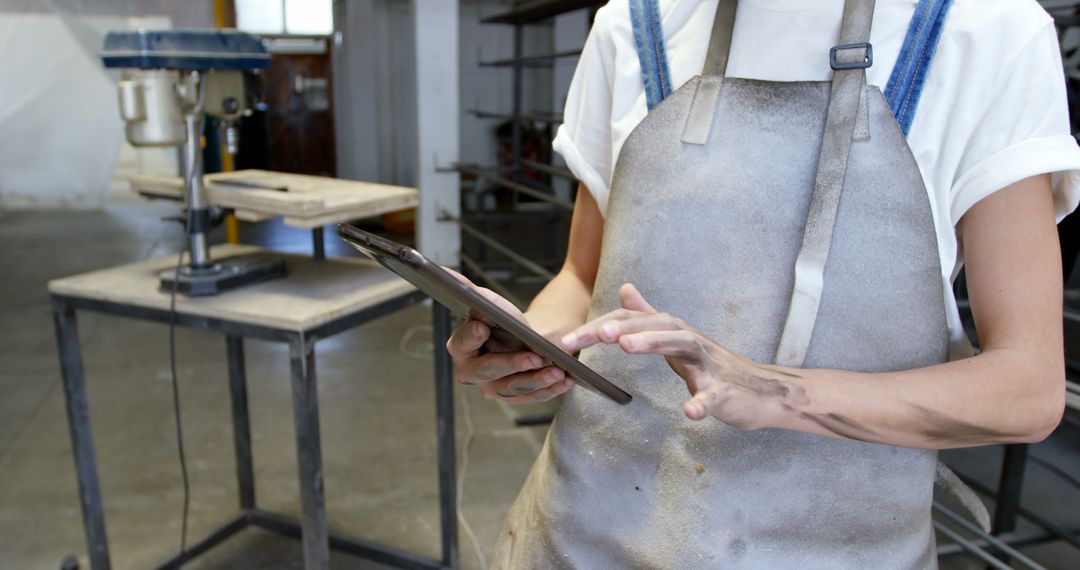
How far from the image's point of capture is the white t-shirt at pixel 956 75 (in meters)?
0.67

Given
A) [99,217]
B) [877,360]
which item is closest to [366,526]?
[877,360]

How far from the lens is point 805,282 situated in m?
0.72

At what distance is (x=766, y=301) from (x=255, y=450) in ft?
8.40

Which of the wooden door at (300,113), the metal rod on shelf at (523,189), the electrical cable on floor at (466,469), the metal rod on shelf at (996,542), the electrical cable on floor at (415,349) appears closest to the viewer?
the metal rod on shelf at (996,542)

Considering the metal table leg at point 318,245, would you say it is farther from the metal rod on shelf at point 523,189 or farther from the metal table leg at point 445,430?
the metal rod on shelf at point 523,189

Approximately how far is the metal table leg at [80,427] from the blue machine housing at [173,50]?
1.68 feet

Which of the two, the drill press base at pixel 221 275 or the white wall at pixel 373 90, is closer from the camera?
the drill press base at pixel 221 275

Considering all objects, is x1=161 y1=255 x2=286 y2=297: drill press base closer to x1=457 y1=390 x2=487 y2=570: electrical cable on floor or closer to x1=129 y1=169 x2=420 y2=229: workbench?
x1=129 y1=169 x2=420 y2=229: workbench

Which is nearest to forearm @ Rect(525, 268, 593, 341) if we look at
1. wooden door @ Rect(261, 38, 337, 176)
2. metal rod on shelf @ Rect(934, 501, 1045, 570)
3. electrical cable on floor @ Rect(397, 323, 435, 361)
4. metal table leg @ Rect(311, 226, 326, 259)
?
metal rod on shelf @ Rect(934, 501, 1045, 570)

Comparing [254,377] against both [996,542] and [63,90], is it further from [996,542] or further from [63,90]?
[996,542]

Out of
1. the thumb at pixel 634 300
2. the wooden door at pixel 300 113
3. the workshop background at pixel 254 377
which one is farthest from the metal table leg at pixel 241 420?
the wooden door at pixel 300 113

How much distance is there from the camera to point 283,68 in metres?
10.3

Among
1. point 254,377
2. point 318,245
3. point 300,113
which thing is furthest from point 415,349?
point 300,113

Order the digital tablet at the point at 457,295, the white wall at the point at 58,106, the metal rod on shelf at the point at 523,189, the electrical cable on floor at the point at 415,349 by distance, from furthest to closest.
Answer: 1. the white wall at the point at 58,106
2. the electrical cable on floor at the point at 415,349
3. the metal rod on shelf at the point at 523,189
4. the digital tablet at the point at 457,295
